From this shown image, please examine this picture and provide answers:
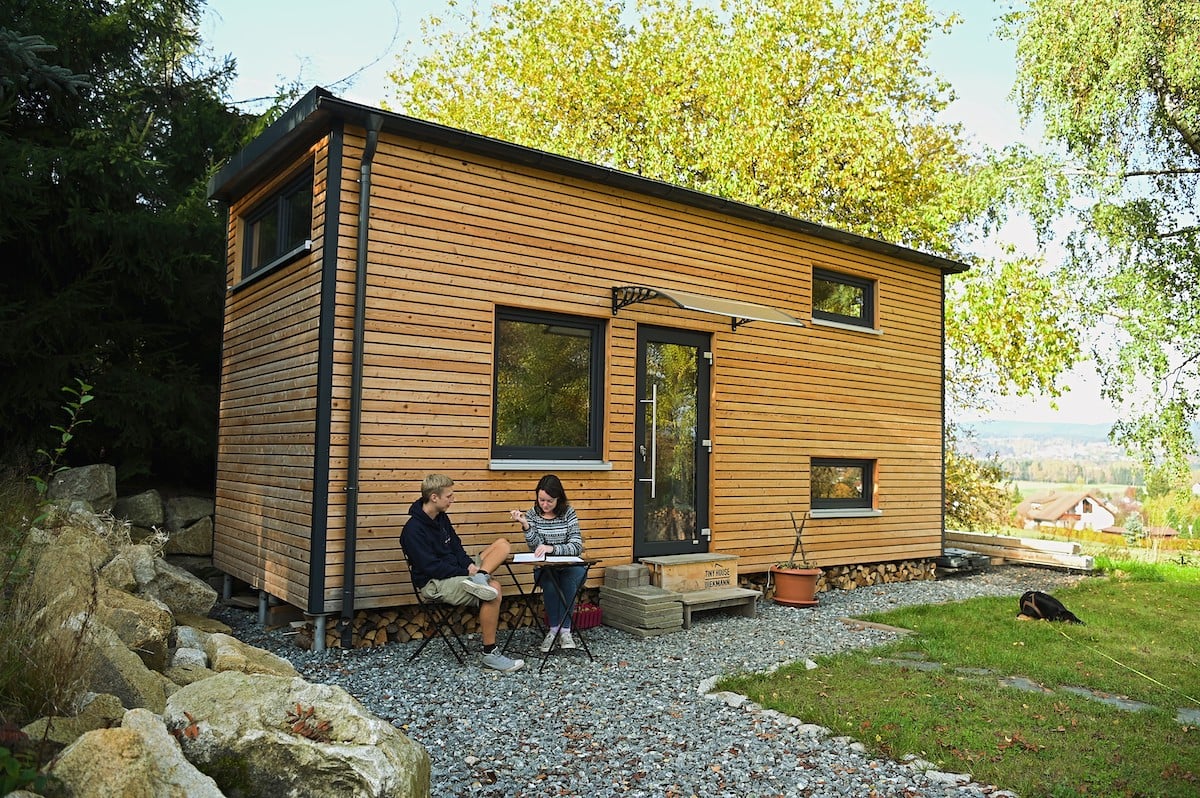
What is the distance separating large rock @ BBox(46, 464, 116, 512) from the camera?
8055 mm

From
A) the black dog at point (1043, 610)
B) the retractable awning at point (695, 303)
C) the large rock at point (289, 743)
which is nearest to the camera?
the large rock at point (289, 743)

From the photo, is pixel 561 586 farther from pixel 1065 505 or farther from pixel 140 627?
pixel 1065 505

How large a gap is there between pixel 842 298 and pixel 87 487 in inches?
325

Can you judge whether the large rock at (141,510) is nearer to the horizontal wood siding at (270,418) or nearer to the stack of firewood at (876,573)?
the horizontal wood siding at (270,418)

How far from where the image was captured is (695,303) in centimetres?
779

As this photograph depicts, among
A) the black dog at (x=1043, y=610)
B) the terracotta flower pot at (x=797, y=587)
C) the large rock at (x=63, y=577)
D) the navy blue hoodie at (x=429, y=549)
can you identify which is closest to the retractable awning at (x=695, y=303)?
the terracotta flower pot at (x=797, y=587)

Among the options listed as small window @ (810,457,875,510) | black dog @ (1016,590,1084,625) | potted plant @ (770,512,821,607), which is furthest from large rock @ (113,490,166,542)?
black dog @ (1016,590,1084,625)

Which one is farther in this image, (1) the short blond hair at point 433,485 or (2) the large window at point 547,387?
(2) the large window at point 547,387

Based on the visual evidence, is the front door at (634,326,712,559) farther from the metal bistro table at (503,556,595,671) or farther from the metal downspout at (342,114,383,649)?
the metal downspout at (342,114,383,649)

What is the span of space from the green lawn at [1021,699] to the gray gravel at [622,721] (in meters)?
0.25

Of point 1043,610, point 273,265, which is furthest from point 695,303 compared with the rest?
point 1043,610

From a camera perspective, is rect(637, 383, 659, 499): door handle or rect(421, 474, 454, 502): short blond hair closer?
rect(421, 474, 454, 502): short blond hair

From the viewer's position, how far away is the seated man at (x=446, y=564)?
5859 millimetres

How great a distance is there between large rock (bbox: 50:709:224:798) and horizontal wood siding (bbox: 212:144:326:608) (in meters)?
3.83
